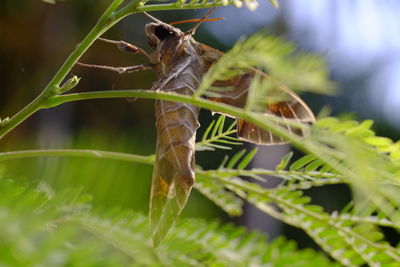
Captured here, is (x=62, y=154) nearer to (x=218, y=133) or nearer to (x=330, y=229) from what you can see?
(x=218, y=133)

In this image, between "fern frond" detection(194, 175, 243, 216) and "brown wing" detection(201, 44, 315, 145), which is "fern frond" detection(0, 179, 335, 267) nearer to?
"fern frond" detection(194, 175, 243, 216)

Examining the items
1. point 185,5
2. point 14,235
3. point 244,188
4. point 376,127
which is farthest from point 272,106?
point 376,127

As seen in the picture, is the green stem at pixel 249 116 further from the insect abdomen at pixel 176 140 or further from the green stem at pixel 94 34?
the insect abdomen at pixel 176 140

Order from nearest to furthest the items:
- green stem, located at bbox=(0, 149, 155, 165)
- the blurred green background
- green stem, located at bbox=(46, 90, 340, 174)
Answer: green stem, located at bbox=(46, 90, 340, 174) → green stem, located at bbox=(0, 149, 155, 165) → the blurred green background

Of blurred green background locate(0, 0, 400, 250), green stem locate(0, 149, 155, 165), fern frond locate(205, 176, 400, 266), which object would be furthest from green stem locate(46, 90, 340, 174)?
blurred green background locate(0, 0, 400, 250)

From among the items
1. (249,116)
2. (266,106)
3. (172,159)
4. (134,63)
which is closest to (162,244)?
(172,159)

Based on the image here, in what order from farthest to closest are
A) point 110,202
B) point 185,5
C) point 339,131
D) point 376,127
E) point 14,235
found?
point 376,127
point 110,202
point 185,5
point 339,131
point 14,235

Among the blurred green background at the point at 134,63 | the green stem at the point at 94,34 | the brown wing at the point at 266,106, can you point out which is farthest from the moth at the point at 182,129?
the blurred green background at the point at 134,63

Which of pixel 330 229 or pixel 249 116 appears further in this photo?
pixel 330 229

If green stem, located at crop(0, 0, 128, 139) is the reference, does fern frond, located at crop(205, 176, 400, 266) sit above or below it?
below

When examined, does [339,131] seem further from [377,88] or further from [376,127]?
[377,88]

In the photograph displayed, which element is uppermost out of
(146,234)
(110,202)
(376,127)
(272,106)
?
(272,106)
